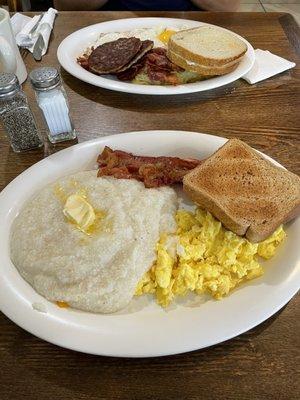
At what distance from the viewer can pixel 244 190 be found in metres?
1.03

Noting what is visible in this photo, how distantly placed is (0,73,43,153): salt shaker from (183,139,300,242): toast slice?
1.86 feet

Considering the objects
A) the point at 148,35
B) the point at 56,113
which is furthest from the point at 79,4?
the point at 56,113

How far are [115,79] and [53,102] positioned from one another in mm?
466

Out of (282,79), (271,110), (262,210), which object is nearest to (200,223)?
(262,210)

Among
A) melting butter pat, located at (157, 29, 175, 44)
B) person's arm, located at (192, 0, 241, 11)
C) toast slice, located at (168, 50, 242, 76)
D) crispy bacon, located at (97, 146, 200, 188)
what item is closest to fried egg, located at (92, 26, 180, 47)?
melting butter pat, located at (157, 29, 175, 44)

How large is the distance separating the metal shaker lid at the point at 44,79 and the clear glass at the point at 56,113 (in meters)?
0.02

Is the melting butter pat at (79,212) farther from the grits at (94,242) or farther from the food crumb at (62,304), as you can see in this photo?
the food crumb at (62,304)

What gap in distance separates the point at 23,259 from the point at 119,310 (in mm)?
281

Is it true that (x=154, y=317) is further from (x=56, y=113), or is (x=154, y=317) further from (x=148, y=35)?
(x=148, y=35)

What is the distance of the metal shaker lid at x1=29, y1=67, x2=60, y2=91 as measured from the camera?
1.12m

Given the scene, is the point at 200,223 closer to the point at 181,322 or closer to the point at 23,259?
the point at 181,322

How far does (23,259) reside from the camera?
36.1 inches

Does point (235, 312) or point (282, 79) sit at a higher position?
point (282, 79)

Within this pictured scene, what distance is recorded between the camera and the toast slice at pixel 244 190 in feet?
3.12
